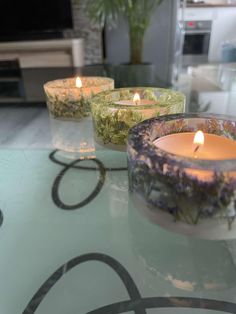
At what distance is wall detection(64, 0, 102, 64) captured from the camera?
2465mm

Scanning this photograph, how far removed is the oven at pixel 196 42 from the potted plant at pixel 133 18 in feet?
1.93

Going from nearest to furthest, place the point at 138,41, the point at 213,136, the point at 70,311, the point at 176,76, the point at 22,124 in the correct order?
1. the point at 70,311
2. the point at 213,136
3. the point at 22,124
4. the point at 138,41
5. the point at 176,76

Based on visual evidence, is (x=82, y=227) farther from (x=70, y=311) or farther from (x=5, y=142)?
(x=5, y=142)

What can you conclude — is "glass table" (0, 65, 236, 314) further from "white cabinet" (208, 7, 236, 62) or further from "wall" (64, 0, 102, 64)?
"wall" (64, 0, 102, 64)

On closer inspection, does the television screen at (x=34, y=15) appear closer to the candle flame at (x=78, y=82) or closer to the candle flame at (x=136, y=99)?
the candle flame at (x=78, y=82)

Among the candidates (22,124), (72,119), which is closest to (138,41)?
(22,124)

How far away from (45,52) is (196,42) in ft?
4.17

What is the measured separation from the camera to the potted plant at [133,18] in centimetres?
179

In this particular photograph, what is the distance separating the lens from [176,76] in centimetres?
231

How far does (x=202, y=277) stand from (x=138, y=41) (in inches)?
73.9

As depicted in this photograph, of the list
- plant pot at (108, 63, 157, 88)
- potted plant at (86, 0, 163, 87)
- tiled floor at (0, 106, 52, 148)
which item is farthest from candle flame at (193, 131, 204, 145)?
plant pot at (108, 63, 157, 88)

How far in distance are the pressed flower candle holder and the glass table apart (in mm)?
122

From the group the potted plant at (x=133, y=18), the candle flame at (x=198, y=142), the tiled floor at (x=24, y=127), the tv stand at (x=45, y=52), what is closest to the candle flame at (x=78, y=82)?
the candle flame at (x=198, y=142)

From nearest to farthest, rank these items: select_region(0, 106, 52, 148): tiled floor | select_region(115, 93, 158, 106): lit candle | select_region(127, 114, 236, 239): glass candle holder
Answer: select_region(127, 114, 236, 239): glass candle holder, select_region(115, 93, 158, 106): lit candle, select_region(0, 106, 52, 148): tiled floor
